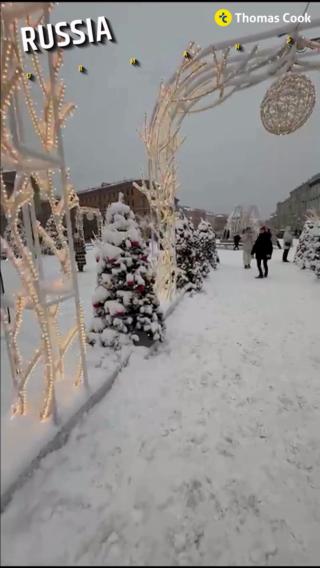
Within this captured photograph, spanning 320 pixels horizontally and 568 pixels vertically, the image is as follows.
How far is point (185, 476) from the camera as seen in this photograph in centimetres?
188

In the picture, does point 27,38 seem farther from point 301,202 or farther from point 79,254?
point 301,202

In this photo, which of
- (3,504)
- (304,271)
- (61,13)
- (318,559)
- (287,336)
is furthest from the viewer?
(304,271)

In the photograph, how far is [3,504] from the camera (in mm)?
1549

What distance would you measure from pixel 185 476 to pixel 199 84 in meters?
6.51

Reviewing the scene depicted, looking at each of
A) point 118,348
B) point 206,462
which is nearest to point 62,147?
point 118,348

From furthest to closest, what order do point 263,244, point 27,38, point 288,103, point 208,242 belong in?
point 208,242
point 263,244
point 288,103
point 27,38

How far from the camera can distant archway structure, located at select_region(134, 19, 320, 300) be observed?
17.0 ft

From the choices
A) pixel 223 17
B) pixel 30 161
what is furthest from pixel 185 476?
pixel 223 17

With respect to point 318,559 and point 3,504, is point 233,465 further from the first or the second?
point 3,504

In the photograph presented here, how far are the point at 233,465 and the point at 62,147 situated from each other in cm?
270

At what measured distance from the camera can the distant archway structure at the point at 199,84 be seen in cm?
519

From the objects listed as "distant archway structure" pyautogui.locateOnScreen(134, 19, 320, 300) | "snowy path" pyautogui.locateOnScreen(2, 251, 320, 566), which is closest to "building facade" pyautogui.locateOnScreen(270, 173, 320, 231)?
"distant archway structure" pyautogui.locateOnScreen(134, 19, 320, 300)

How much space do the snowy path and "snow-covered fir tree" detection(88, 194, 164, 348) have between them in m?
0.43

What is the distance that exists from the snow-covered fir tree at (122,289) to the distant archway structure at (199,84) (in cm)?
208
